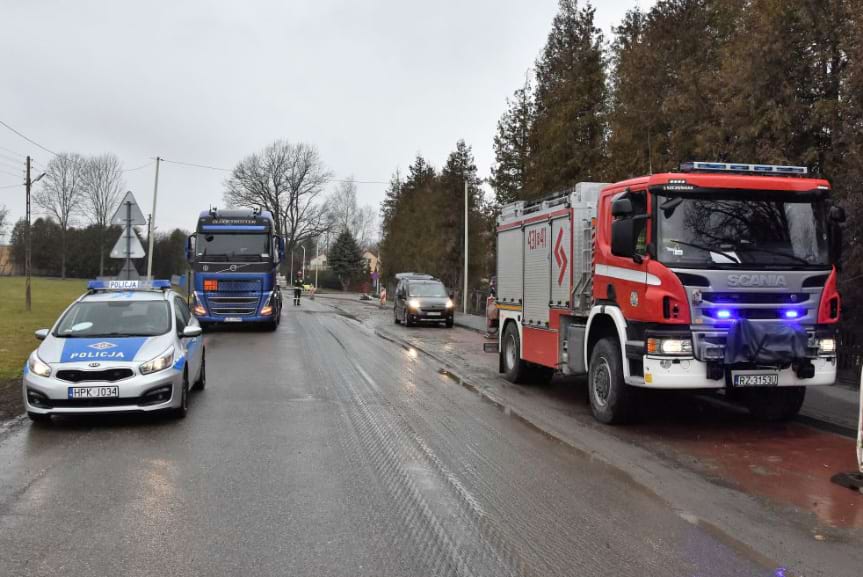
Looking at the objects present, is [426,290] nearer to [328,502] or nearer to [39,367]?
[39,367]

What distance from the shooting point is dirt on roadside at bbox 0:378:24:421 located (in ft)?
28.6

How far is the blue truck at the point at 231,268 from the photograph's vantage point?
2166 cm

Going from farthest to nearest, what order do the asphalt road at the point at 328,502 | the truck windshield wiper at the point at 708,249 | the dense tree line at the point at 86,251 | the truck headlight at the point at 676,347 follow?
the dense tree line at the point at 86,251 < the truck windshield wiper at the point at 708,249 < the truck headlight at the point at 676,347 < the asphalt road at the point at 328,502

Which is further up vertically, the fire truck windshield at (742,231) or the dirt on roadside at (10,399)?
the fire truck windshield at (742,231)

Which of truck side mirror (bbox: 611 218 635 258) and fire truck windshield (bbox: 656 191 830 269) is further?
truck side mirror (bbox: 611 218 635 258)

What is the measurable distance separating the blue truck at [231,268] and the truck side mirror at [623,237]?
15.8m

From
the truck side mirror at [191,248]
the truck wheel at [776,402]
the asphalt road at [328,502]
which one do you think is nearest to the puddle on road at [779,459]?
the truck wheel at [776,402]

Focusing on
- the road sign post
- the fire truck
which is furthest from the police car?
the road sign post

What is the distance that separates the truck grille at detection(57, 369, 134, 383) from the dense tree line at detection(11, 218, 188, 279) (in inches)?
2981

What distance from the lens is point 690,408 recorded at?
376 inches

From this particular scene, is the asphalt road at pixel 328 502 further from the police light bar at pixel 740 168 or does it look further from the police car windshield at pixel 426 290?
the police car windshield at pixel 426 290

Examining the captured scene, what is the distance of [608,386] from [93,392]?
221 inches

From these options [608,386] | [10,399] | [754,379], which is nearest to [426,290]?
[10,399]

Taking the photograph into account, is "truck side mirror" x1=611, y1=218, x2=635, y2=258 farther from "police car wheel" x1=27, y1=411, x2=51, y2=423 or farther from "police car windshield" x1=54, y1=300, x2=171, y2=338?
"police car wheel" x1=27, y1=411, x2=51, y2=423
